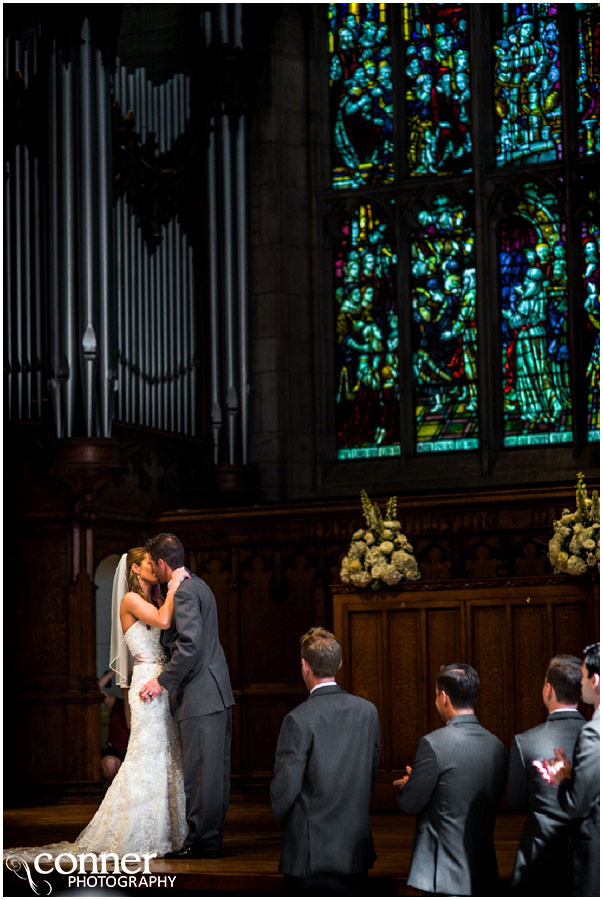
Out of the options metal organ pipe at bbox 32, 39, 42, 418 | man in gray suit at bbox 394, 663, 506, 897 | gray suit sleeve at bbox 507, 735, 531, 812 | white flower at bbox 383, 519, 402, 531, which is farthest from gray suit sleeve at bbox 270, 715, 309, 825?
metal organ pipe at bbox 32, 39, 42, 418

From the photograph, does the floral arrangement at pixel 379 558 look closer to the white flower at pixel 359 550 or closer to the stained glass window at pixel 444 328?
the white flower at pixel 359 550

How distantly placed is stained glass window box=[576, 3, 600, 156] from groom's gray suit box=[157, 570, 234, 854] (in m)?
6.96

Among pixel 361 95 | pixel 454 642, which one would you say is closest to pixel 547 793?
pixel 454 642

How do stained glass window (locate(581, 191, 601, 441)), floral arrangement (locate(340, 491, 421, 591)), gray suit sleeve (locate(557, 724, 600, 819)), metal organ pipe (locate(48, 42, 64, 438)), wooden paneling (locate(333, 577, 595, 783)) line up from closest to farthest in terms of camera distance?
gray suit sleeve (locate(557, 724, 600, 819))
wooden paneling (locate(333, 577, 595, 783))
floral arrangement (locate(340, 491, 421, 591))
metal organ pipe (locate(48, 42, 64, 438))
stained glass window (locate(581, 191, 601, 441))

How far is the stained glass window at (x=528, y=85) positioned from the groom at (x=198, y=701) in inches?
271

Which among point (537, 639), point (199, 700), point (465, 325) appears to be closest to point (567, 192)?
point (465, 325)

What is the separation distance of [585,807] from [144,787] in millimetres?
2909

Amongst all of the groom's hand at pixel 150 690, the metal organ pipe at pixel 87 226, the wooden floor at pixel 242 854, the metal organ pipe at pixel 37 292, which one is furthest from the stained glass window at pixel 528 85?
the groom's hand at pixel 150 690

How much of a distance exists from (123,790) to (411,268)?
7069 millimetres

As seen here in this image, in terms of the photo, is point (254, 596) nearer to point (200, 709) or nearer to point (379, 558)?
point (379, 558)

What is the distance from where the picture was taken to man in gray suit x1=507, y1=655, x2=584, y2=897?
18.7 feet

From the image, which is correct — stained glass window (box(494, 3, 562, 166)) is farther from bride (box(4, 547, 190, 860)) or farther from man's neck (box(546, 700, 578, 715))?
man's neck (box(546, 700, 578, 715))

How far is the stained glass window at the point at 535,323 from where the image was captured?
13.0 m

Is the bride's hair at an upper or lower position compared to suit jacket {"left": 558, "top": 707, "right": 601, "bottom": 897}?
upper
